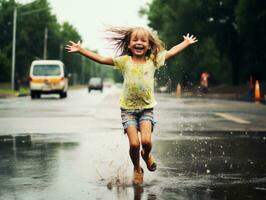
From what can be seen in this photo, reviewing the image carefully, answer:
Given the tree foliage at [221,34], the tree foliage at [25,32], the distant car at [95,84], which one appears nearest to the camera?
the tree foliage at [221,34]

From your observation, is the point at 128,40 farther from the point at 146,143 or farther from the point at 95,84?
the point at 95,84

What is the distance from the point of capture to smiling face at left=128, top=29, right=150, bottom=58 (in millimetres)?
6496

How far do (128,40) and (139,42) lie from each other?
0.65ft

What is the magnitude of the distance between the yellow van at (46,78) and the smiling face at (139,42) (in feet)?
96.3

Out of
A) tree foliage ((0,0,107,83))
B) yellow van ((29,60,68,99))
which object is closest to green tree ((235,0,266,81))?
yellow van ((29,60,68,99))

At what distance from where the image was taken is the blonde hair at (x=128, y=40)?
6.60 m

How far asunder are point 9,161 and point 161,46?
281 cm

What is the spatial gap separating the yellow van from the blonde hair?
29.1 meters

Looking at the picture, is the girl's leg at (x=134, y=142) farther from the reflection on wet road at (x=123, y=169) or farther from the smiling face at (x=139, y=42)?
the smiling face at (x=139, y=42)

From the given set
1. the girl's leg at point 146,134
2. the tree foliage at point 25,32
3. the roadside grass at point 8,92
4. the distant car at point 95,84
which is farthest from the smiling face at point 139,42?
the tree foliage at point 25,32

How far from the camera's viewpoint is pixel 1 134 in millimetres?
12195

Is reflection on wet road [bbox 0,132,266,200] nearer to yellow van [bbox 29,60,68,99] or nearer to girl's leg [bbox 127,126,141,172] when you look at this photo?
girl's leg [bbox 127,126,141,172]

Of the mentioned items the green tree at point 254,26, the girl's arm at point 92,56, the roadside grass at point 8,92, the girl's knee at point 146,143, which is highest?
the green tree at point 254,26

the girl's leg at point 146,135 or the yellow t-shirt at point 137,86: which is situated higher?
the yellow t-shirt at point 137,86
